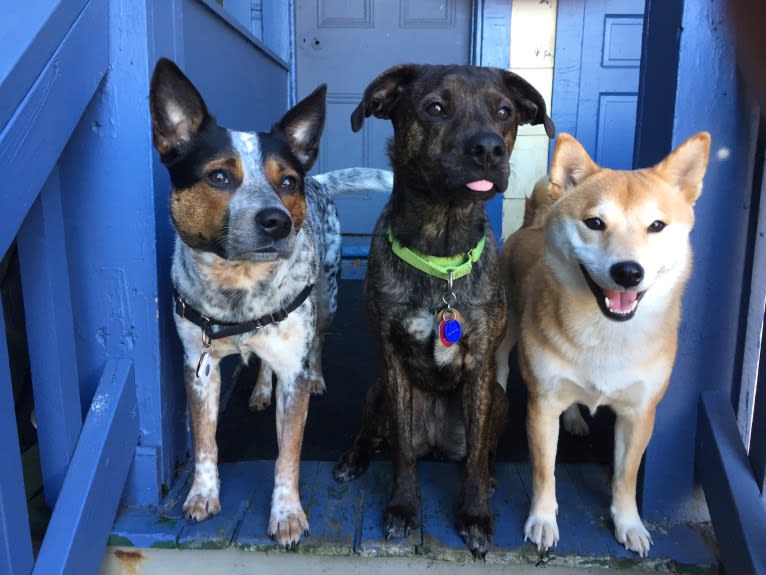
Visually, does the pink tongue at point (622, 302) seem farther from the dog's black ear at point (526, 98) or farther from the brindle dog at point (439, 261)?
the dog's black ear at point (526, 98)

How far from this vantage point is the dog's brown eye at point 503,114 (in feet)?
6.95

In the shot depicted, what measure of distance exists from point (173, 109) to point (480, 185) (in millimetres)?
994

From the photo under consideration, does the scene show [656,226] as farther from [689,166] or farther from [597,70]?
[597,70]

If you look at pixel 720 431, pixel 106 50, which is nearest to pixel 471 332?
pixel 720 431

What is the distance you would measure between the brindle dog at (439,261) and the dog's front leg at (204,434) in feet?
1.97

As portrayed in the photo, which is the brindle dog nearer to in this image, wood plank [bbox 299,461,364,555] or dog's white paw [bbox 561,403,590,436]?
wood plank [bbox 299,461,364,555]

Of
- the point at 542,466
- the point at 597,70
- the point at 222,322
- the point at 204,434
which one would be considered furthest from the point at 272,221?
the point at 597,70

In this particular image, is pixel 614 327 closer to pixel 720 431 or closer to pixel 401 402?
pixel 720 431

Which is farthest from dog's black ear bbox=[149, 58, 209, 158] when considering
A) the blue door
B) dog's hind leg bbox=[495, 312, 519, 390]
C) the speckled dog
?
the blue door

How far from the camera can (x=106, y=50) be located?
198 centimetres

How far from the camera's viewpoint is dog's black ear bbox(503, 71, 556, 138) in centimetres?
224

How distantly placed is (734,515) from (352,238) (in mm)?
3972

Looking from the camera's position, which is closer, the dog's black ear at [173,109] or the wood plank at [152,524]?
the dog's black ear at [173,109]

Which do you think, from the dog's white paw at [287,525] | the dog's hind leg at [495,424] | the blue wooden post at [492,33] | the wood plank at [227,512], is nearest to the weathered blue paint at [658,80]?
the dog's hind leg at [495,424]
